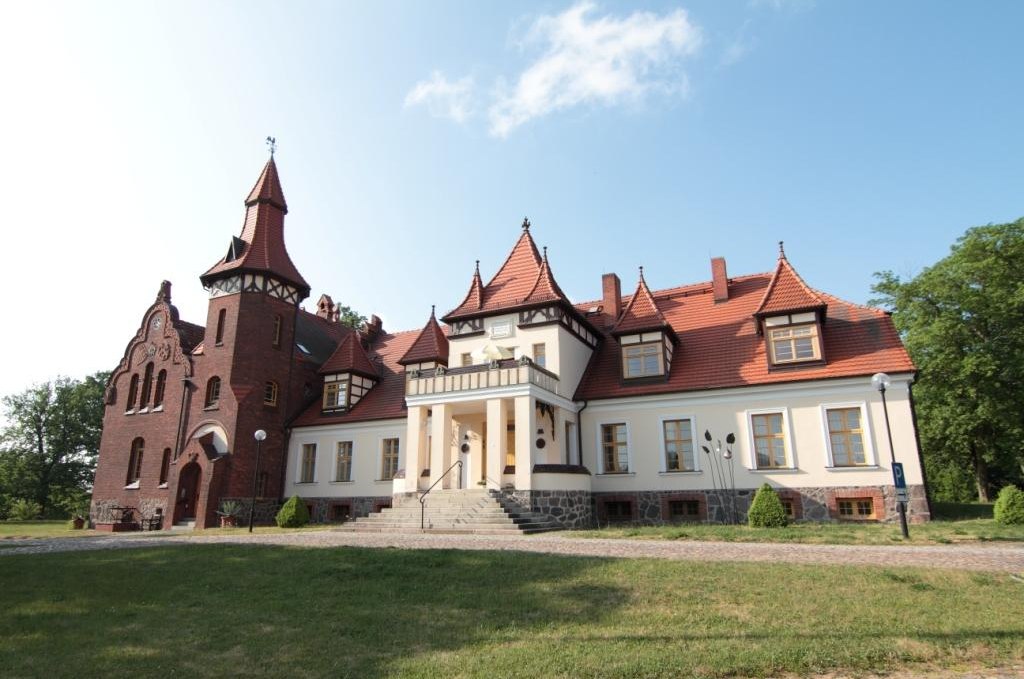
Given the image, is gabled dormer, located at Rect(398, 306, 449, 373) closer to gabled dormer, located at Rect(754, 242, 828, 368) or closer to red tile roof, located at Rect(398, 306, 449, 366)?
red tile roof, located at Rect(398, 306, 449, 366)

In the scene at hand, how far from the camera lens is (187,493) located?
86.5 ft

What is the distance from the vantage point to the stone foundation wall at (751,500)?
1797 cm

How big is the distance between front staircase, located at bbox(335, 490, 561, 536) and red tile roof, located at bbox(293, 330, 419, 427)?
23.9 ft

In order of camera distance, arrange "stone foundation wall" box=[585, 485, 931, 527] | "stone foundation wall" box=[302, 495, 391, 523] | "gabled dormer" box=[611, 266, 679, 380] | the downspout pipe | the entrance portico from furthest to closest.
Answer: "stone foundation wall" box=[302, 495, 391, 523] → the downspout pipe → "gabled dormer" box=[611, 266, 679, 380] → the entrance portico → "stone foundation wall" box=[585, 485, 931, 527]

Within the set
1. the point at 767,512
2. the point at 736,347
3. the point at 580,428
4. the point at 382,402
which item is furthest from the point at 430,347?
the point at 767,512

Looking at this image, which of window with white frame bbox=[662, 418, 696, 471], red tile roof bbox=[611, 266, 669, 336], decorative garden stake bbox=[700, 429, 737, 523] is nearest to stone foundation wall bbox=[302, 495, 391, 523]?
window with white frame bbox=[662, 418, 696, 471]

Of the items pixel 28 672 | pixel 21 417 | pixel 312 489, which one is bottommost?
pixel 28 672

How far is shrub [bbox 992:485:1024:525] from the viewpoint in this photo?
1527cm

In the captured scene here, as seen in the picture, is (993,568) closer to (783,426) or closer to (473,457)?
(783,426)

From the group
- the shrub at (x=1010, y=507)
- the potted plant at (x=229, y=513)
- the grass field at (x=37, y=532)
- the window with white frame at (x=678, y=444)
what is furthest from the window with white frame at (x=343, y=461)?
the shrub at (x=1010, y=507)

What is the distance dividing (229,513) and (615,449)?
1507 cm

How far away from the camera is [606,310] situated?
2797 centimetres

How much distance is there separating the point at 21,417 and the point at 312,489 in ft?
126

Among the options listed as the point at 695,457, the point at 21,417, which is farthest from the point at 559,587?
the point at 21,417
